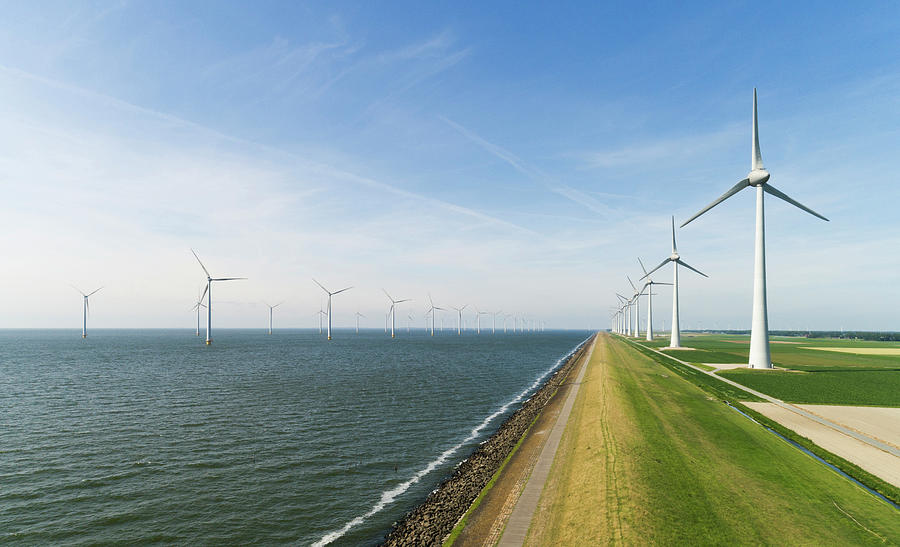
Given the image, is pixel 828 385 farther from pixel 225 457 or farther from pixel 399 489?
pixel 225 457

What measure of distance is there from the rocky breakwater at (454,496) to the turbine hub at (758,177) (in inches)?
2417

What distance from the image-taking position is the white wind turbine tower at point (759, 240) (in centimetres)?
6869

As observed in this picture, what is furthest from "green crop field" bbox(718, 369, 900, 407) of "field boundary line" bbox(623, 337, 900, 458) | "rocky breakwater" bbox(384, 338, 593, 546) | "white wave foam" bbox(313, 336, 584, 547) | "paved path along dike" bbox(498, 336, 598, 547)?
"white wave foam" bbox(313, 336, 584, 547)

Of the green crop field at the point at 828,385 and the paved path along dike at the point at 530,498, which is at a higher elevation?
the paved path along dike at the point at 530,498

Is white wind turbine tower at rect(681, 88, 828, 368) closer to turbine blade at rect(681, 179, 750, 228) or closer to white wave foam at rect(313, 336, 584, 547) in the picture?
turbine blade at rect(681, 179, 750, 228)

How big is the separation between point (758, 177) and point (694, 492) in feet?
223

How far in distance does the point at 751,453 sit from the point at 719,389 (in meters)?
29.2

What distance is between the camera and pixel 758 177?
7050cm

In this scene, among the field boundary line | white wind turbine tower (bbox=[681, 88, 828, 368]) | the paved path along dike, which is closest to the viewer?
the paved path along dike

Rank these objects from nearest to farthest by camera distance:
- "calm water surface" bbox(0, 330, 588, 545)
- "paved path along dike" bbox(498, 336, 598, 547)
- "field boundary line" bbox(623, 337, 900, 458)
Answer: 1. "paved path along dike" bbox(498, 336, 598, 547)
2. "calm water surface" bbox(0, 330, 588, 545)
3. "field boundary line" bbox(623, 337, 900, 458)

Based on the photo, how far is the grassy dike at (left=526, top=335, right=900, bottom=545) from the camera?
1800cm

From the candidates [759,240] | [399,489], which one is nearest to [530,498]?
[399,489]

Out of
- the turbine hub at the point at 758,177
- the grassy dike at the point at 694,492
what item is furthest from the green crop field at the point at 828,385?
the turbine hub at the point at 758,177

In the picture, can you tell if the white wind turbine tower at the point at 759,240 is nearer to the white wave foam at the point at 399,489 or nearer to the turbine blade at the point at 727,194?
the turbine blade at the point at 727,194
